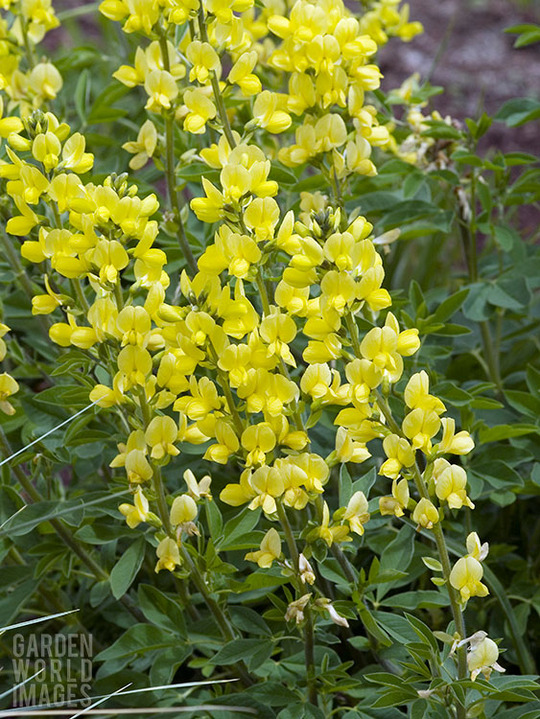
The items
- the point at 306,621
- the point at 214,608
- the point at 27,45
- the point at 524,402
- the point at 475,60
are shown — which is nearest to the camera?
the point at 306,621

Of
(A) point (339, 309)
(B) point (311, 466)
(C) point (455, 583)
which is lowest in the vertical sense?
(C) point (455, 583)

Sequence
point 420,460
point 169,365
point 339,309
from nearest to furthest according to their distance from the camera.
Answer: point 339,309 < point 169,365 < point 420,460

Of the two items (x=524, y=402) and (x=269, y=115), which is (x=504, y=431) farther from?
(x=269, y=115)

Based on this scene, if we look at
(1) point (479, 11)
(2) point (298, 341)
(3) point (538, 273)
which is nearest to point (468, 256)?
(3) point (538, 273)

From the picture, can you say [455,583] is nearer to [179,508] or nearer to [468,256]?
[179,508]

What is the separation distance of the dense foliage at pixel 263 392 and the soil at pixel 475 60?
119 inches

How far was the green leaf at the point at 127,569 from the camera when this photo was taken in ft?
5.23

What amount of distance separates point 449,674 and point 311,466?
1.25ft

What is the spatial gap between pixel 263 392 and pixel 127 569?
545 millimetres

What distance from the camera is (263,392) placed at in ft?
4.26

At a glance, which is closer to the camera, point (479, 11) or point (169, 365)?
point (169, 365)

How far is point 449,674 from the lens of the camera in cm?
135

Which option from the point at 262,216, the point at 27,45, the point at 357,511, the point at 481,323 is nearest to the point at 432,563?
the point at 357,511

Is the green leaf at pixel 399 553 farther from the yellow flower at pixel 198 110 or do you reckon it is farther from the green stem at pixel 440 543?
the yellow flower at pixel 198 110
